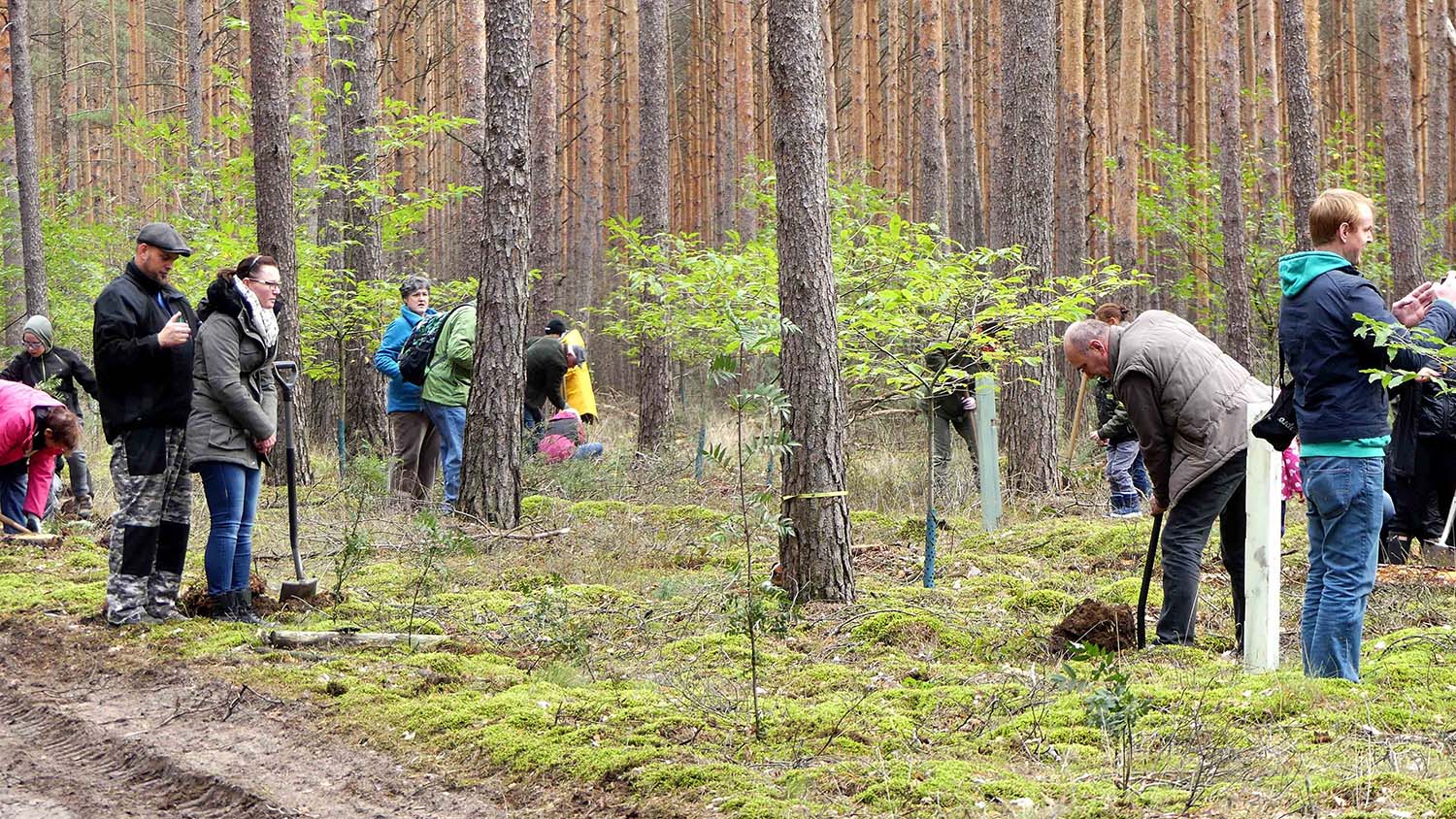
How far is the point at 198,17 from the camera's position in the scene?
2461 cm

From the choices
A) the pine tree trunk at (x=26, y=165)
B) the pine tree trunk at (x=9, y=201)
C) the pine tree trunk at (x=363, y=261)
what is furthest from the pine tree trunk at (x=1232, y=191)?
the pine tree trunk at (x=9, y=201)

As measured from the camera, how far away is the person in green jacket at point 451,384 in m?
10.8

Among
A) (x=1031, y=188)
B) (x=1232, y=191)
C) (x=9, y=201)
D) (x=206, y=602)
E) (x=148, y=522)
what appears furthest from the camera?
(x=9, y=201)

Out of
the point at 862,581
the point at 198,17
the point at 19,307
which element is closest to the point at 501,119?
the point at 862,581

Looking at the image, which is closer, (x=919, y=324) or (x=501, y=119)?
(x=919, y=324)

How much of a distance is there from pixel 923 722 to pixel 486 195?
6.58m

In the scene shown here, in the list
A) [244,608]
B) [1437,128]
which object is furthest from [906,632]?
[1437,128]

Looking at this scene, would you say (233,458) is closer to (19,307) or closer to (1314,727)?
(1314,727)

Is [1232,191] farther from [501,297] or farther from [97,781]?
[97,781]

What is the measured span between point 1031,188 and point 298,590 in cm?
776

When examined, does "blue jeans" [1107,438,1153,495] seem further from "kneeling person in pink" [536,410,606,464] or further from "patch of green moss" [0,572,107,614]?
"patch of green moss" [0,572,107,614]

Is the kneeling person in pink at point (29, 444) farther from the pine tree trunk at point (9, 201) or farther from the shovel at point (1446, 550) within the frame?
the pine tree trunk at point (9, 201)

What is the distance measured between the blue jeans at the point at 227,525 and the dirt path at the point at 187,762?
0.94 m

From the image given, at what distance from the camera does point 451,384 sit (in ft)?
35.4
